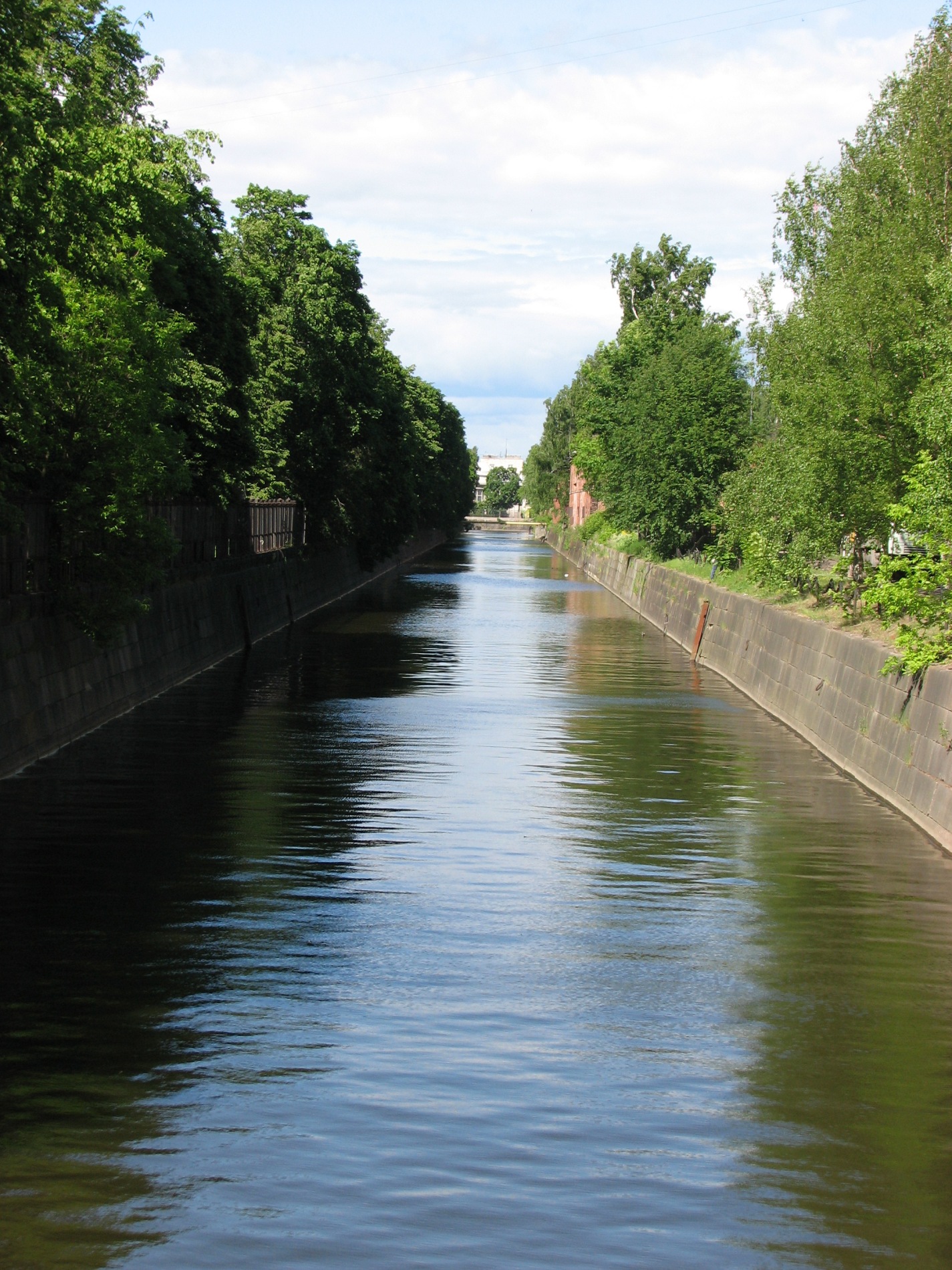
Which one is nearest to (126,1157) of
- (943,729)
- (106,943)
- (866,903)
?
(106,943)

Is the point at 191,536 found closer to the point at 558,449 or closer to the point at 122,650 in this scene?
the point at 122,650

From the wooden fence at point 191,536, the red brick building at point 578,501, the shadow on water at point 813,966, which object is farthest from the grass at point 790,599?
the red brick building at point 578,501

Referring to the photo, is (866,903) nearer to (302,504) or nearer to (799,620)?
(799,620)

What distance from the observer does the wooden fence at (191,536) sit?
20.8 metres

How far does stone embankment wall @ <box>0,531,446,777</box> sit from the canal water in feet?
3.08

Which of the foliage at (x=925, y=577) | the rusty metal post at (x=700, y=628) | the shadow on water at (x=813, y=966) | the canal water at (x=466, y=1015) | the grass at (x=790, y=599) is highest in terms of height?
the foliage at (x=925, y=577)

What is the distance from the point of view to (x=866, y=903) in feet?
44.8

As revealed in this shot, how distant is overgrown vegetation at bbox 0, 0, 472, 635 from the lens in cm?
1695

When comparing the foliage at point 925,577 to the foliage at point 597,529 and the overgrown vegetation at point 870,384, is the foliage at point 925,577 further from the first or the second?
the foliage at point 597,529

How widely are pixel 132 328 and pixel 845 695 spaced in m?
11.1

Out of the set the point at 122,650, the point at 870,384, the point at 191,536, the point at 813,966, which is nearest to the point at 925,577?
the point at 813,966

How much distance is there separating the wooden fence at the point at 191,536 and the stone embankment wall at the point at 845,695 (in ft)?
31.8

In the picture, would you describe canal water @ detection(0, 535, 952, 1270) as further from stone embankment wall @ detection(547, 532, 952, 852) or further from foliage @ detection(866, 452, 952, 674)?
foliage @ detection(866, 452, 952, 674)

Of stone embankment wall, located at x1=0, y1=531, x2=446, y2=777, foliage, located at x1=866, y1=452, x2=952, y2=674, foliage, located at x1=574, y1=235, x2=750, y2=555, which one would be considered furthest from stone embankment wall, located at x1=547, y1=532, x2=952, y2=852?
foliage, located at x1=574, y1=235, x2=750, y2=555
